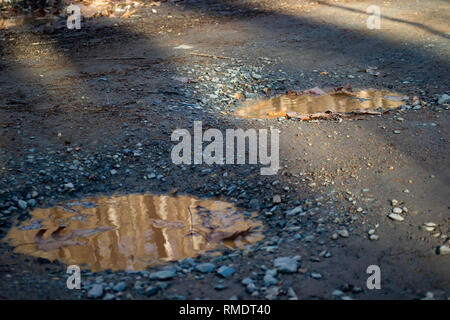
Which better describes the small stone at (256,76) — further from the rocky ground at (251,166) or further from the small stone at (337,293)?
the small stone at (337,293)

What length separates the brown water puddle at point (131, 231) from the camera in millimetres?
2803

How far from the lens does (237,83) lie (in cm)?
534

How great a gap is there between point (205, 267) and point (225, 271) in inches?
4.7

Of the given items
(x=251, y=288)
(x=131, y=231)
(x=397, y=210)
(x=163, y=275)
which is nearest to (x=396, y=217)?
(x=397, y=210)

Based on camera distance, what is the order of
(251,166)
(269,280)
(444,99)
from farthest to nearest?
1. (444,99)
2. (251,166)
3. (269,280)

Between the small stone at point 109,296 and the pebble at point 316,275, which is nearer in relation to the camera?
the small stone at point 109,296

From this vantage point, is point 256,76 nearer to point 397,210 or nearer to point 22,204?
point 397,210

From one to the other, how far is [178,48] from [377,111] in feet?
10.3

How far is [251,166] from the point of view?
3.70m

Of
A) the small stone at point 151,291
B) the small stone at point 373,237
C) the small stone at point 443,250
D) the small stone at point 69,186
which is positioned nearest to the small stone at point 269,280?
the small stone at point 151,291

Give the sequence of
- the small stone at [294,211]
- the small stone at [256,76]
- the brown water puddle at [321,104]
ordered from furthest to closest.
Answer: the small stone at [256,76] → the brown water puddle at [321,104] → the small stone at [294,211]

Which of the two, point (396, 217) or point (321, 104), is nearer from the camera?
point (396, 217)

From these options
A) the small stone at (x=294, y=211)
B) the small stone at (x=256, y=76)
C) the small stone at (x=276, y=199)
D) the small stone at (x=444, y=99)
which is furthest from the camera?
the small stone at (x=256, y=76)

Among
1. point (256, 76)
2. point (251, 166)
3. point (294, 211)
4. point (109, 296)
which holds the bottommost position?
point (109, 296)
